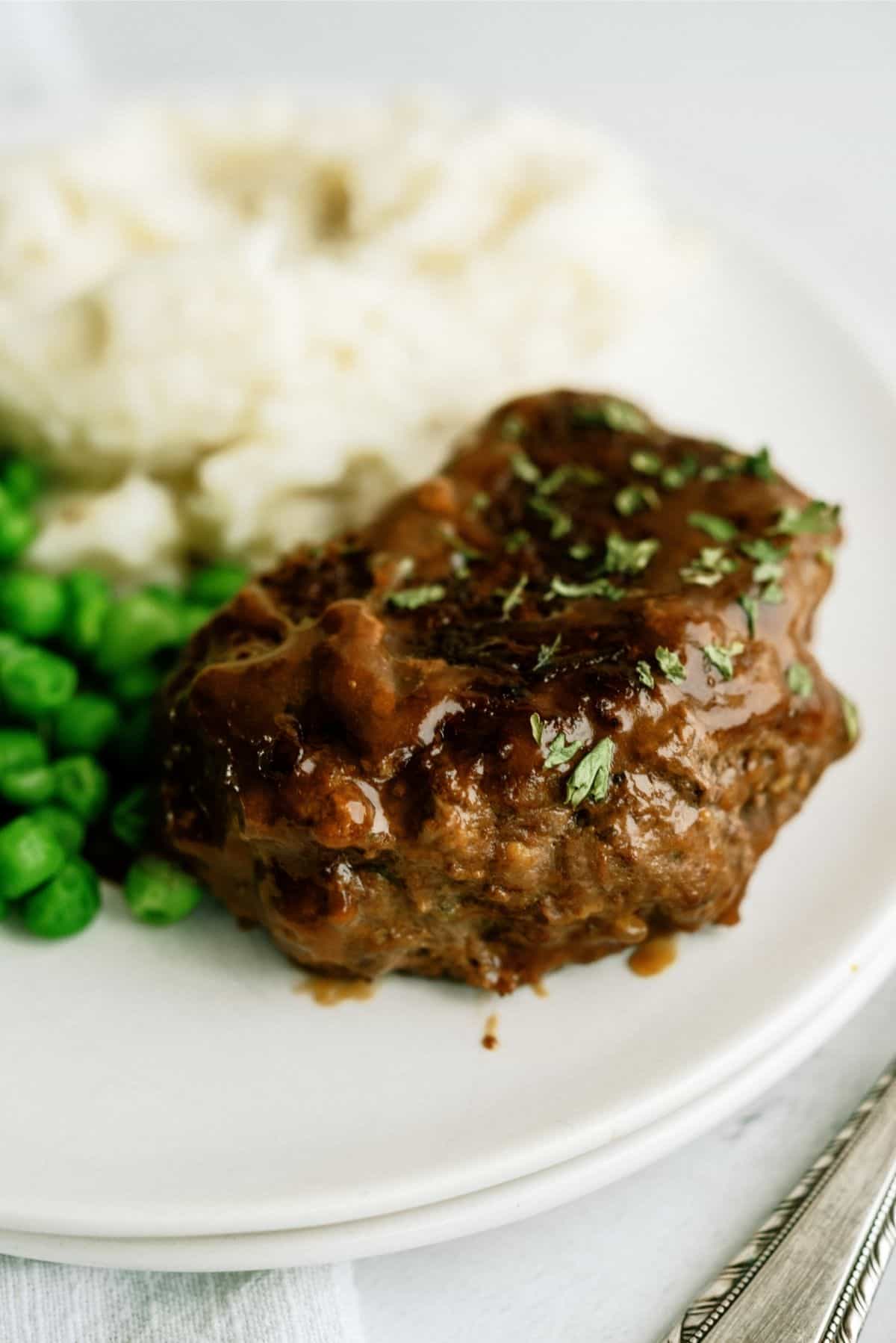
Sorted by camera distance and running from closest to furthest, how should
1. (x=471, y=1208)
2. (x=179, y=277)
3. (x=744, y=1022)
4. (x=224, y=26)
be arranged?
1. (x=471, y=1208)
2. (x=744, y=1022)
3. (x=179, y=277)
4. (x=224, y=26)

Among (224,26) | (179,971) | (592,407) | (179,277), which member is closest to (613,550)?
(592,407)

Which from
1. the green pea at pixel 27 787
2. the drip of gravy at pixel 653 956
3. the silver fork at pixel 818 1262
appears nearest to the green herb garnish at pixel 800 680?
the drip of gravy at pixel 653 956

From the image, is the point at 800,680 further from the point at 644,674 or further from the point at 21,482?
the point at 21,482

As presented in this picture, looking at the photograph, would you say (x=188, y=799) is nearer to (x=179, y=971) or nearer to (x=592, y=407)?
(x=179, y=971)

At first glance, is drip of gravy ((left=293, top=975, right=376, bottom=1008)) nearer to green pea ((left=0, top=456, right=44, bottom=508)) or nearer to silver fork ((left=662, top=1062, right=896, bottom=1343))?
silver fork ((left=662, top=1062, right=896, bottom=1343))

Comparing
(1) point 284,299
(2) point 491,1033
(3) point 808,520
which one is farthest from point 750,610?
(1) point 284,299
